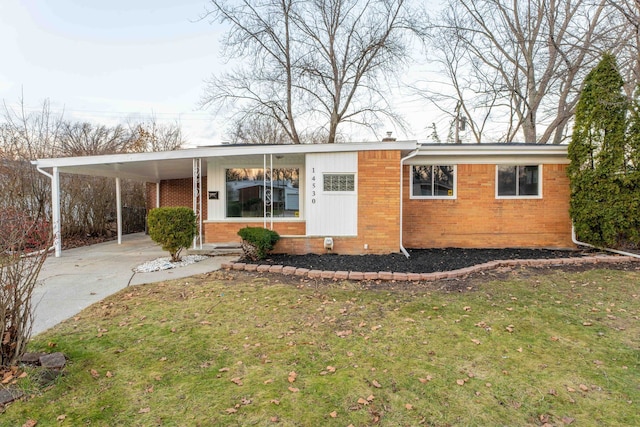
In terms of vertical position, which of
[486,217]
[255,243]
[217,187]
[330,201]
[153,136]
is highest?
[153,136]

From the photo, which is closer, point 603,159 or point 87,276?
point 87,276

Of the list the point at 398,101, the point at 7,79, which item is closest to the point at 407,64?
the point at 398,101

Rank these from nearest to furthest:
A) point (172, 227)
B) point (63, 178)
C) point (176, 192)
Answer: point (172, 227) < point (63, 178) < point (176, 192)

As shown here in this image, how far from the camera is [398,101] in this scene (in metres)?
18.3

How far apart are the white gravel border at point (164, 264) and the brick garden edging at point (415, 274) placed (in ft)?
4.19

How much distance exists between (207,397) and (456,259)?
6562 mm

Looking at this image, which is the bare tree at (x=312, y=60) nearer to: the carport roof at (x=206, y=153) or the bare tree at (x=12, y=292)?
the carport roof at (x=206, y=153)

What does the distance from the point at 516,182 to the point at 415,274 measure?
5605mm

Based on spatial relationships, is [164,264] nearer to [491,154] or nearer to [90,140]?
[491,154]

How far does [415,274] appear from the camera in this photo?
6.10m

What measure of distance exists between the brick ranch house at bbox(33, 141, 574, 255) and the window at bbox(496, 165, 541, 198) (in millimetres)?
30

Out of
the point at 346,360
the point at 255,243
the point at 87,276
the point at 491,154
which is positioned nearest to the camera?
the point at 346,360

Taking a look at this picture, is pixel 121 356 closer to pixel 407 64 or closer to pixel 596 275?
pixel 596 275

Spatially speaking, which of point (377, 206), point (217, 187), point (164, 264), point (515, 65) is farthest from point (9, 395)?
point (515, 65)
